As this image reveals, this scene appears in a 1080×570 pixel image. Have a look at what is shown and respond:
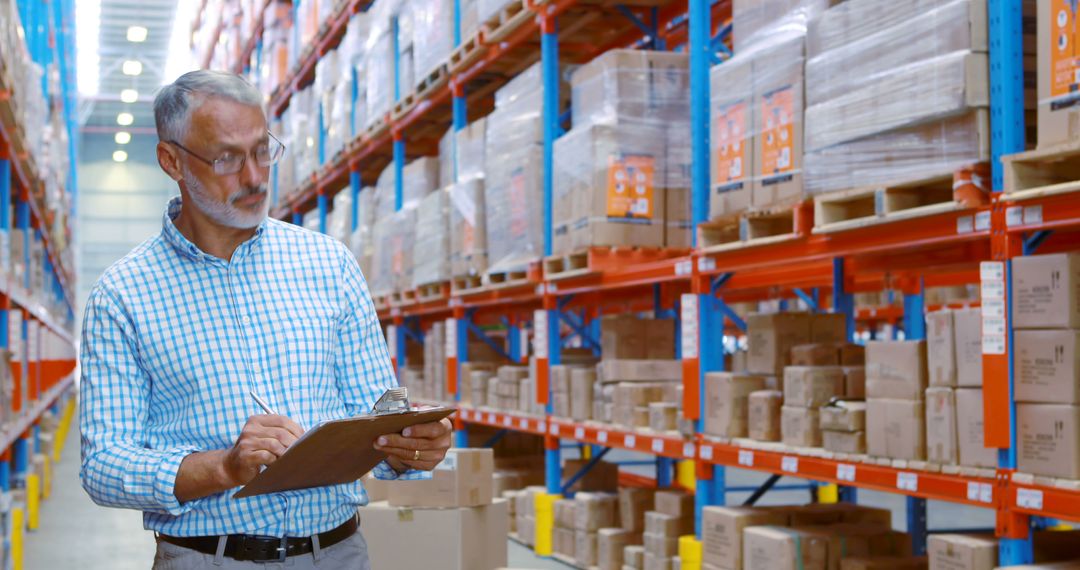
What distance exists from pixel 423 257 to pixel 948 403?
21.3 ft

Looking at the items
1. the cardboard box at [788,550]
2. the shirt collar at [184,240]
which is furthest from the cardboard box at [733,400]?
the shirt collar at [184,240]

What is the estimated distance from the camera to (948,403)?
4480 millimetres

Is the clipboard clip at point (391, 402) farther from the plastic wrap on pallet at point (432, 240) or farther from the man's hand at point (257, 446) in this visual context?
the plastic wrap on pallet at point (432, 240)

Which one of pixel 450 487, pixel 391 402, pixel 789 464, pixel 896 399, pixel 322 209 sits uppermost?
pixel 322 209

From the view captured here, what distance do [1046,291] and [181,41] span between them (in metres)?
33.3

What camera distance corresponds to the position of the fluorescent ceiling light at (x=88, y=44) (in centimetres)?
3080

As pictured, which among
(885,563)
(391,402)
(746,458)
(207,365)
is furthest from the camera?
(746,458)

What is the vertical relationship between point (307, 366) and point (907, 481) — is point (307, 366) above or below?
above

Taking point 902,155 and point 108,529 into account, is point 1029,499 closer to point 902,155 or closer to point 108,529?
Answer: point 902,155

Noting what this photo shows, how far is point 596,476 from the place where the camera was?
29.0ft

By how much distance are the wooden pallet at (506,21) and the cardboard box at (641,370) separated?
2.46 metres

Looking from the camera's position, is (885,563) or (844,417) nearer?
(844,417)

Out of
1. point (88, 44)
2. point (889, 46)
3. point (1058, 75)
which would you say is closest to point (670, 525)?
point (889, 46)

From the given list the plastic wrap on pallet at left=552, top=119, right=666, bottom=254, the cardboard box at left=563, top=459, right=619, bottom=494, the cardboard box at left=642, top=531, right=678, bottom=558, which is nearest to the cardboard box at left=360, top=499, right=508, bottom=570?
the cardboard box at left=642, top=531, right=678, bottom=558
